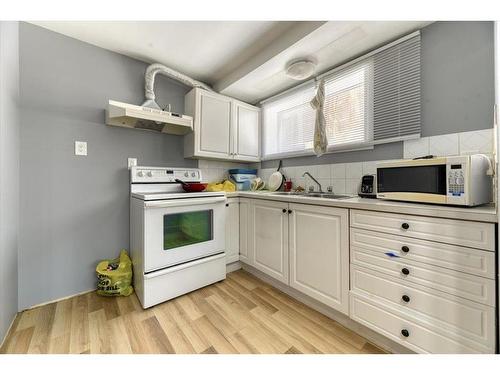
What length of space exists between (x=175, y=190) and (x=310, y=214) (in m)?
1.44

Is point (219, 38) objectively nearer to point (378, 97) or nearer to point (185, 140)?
point (185, 140)

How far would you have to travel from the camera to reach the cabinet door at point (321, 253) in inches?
52.4

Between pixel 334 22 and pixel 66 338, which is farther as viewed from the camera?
pixel 334 22

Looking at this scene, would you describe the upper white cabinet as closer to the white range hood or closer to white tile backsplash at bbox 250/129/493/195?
the white range hood

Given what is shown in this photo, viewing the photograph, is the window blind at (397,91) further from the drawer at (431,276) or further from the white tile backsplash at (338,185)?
the drawer at (431,276)

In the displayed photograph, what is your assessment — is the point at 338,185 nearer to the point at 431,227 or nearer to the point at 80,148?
the point at 431,227

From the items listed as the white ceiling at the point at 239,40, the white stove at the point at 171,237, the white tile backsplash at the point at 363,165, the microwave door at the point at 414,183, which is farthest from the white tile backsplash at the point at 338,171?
the white stove at the point at 171,237

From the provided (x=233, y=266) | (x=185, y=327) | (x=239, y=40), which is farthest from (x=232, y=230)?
(x=239, y=40)

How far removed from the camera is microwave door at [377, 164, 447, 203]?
A: 41.5 inches

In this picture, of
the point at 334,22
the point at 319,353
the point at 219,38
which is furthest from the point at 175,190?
the point at 334,22

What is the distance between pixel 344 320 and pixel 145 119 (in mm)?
2205

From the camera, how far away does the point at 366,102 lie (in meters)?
1.81

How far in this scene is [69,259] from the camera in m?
1.72
